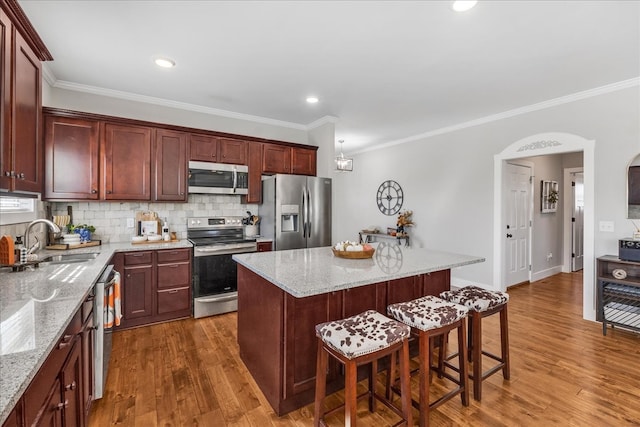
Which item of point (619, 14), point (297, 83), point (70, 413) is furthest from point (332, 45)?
point (70, 413)

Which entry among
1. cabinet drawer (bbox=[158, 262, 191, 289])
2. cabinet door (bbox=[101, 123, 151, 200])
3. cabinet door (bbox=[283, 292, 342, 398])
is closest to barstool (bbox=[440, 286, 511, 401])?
cabinet door (bbox=[283, 292, 342, 398])

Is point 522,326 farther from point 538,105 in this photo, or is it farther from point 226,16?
point 226,16

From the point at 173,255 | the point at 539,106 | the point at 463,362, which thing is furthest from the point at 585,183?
the point at 173,255

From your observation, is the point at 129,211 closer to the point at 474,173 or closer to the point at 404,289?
the point at 404,289

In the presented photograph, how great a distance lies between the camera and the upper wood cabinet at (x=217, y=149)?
3.79 m

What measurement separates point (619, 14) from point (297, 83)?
2.64m

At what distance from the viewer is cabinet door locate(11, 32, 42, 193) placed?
1.66m

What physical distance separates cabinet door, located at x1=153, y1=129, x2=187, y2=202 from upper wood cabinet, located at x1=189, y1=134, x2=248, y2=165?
0.12m

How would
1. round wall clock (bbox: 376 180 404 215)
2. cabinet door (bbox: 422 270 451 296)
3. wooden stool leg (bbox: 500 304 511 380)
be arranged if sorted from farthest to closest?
1. round wall clock (bbox: 376 180 404 215)
2. cabinet door (bbox: 422 270 451 296)
3. wooden stool leg (bbox: 500 304 511 380)

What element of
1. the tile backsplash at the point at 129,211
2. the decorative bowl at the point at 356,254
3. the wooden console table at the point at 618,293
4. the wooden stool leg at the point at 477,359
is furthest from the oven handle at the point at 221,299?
the wooden console table at the point at 618,293

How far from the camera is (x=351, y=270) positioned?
2021mm

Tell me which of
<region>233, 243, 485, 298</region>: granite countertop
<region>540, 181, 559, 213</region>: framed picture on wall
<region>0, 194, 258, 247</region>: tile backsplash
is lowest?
<region>233, 243, 485, 298</region>: granite countertop

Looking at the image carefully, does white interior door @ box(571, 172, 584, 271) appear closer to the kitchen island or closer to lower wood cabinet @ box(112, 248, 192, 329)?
the kitchen island

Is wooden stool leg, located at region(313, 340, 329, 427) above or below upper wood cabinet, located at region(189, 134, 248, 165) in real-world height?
below
